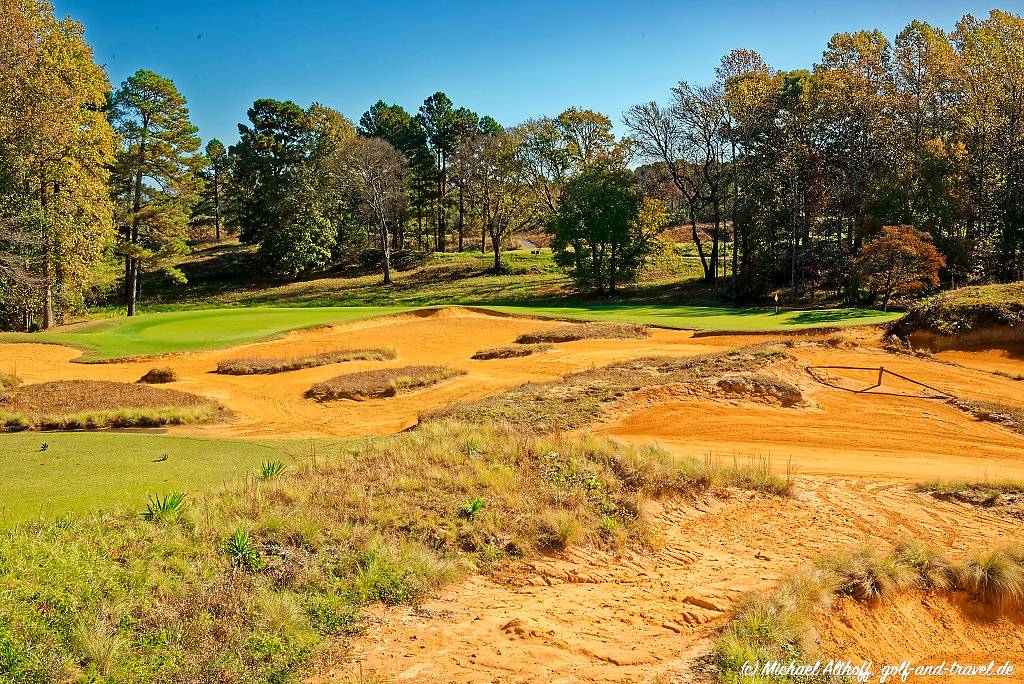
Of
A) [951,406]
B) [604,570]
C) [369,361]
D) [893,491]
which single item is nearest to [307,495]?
[604,570]

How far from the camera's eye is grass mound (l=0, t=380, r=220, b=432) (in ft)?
49.1

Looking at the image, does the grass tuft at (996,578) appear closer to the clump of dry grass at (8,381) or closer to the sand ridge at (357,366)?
the sand ridge at (357,366)

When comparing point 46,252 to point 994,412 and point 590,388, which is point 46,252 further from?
point 994,412

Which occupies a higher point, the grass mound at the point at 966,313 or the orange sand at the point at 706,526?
the grass mound at the point at 966,313

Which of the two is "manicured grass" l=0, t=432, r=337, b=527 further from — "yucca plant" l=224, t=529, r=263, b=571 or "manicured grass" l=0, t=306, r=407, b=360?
"manicured grass" l=0, t=306, r=407, b=360

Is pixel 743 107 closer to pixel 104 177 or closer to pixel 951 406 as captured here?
pixel 951 406

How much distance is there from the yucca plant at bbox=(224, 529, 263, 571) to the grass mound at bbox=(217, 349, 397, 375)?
53.7 feet

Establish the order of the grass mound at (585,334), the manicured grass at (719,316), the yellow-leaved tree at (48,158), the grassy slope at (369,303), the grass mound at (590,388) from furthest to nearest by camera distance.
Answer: the yellow-leaved tree at (48,158)
the grassy slope at (369,303)
the grass mound at (585,334)
the manicured grass at (719,316)
the grass mound at (590,388)

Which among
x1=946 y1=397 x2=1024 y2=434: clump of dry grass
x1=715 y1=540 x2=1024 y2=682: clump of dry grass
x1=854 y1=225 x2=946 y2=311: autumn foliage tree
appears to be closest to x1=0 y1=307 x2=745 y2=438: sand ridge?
x1=946 y1=397 x2=1024 y2=434: clump of dry grass

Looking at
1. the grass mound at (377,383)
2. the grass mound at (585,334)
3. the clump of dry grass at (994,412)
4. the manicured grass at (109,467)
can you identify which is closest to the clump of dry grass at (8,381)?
the manicured grass at (109,467)

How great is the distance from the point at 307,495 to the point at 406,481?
1.38 meters

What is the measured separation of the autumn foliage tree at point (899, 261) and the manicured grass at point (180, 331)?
79.6 ft

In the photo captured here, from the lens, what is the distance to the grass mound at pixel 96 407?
14961 mm

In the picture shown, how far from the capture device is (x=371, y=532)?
26.5ft
